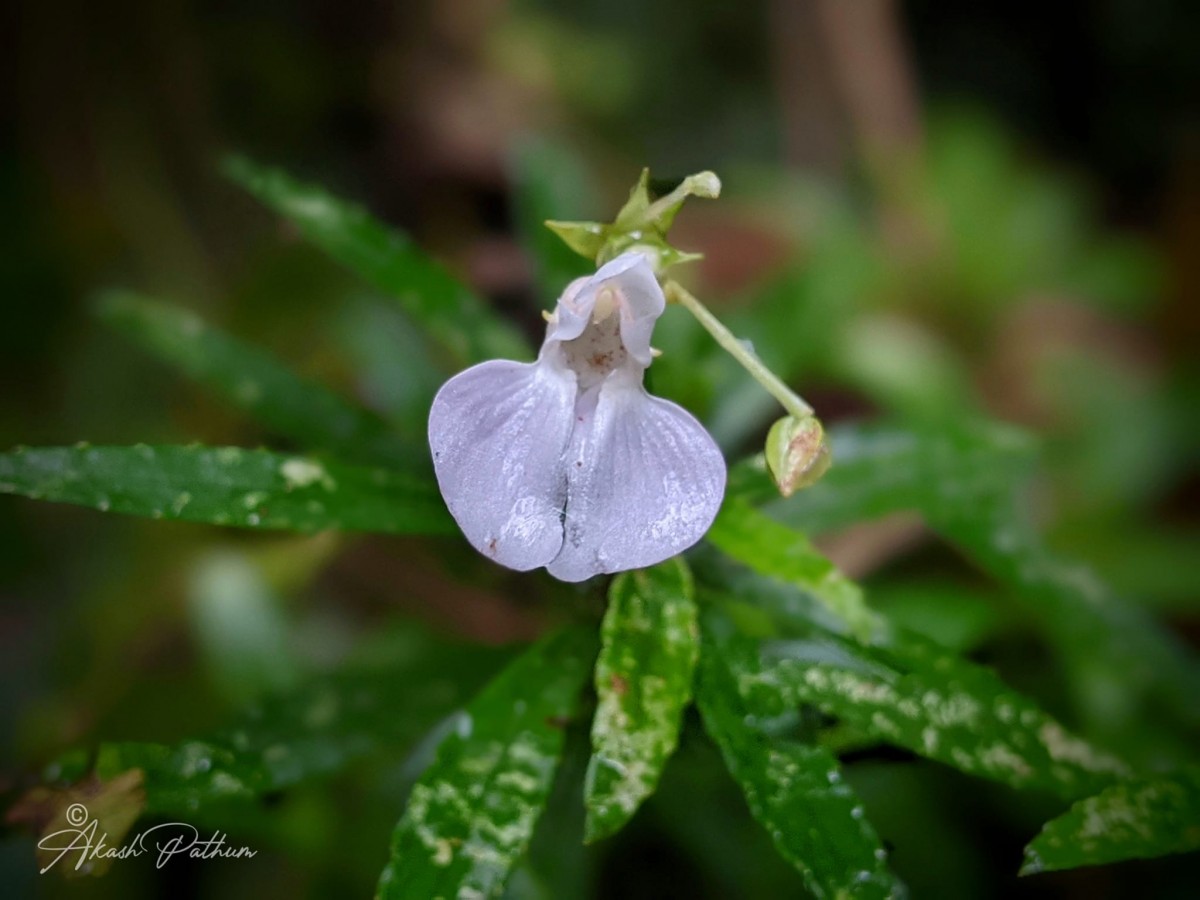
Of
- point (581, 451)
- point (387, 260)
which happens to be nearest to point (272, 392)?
point (387, 260)

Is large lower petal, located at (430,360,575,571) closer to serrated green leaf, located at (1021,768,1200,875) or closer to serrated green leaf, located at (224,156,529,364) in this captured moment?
serrated green leaf, located at (224,156,529,364)

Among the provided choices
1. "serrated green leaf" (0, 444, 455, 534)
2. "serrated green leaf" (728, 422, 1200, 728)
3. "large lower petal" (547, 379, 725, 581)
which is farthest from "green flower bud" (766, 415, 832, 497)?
"serrated green leaf" (0, 444, 455, 534)

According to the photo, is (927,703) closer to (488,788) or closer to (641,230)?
(488,788)

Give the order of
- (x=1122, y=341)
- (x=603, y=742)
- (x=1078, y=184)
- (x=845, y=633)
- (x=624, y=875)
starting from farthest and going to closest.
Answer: (x=1078, y=184) < (x=1122, y=341) < (x=624, y=875) < (x=845, y=633) < (x=603, y=742)

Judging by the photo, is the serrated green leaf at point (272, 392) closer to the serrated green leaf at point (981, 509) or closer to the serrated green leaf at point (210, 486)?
the serrated green leaf at point (210, 486)

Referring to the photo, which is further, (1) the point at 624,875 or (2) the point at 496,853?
(1) the point at 624,875

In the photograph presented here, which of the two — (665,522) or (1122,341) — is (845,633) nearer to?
(665,522)

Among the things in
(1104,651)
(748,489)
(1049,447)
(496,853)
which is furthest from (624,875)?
(1049,447)
